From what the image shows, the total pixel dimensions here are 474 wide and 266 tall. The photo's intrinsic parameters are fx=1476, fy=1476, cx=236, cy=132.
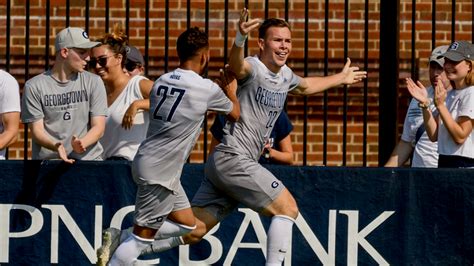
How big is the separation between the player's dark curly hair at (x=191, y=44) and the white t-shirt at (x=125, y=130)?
1.11 m

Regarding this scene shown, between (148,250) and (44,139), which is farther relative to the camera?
(44,139)

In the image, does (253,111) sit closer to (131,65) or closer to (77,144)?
(77,144)

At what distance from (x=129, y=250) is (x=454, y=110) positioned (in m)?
2.81

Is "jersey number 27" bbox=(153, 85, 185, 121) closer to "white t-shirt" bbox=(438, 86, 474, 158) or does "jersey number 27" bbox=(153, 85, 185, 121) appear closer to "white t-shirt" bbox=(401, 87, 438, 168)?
"white t-shirt" bbox=(438, 86, 474, 158)

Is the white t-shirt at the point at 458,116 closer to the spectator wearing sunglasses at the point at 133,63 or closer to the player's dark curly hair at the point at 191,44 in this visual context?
the player's dark curly hair at the point at 191,44

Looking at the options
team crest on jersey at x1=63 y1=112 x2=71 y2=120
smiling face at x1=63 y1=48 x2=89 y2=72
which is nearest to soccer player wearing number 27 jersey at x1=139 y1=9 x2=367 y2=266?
team crest on jersey at x1=63 y1=112 x2=71 y2=120

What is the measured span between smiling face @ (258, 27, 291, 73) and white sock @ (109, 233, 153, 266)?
1572mm

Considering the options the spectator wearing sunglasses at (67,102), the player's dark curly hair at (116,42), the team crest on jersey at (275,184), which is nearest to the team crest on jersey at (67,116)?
the spectator wearing sunglasses at (67,102)

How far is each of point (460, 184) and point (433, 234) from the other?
1.43ft

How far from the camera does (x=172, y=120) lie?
10172 mm

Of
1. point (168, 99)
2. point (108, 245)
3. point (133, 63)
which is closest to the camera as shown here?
point (168, 99)

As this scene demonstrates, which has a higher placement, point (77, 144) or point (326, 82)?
point (326, 82)

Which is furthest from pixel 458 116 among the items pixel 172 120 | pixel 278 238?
pixel 172 120

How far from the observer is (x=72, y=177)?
11.3 metres
